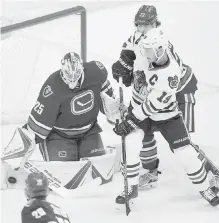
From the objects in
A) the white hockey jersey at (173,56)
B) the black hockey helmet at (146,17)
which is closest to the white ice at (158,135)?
the white hockey jersey at (173,56)

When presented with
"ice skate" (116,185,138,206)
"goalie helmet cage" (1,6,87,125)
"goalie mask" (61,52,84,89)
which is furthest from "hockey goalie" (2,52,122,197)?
"goalie helmet cage" (1,6,87,125)

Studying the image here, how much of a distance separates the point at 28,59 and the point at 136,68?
65.4 inches

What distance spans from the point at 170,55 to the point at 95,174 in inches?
27.2

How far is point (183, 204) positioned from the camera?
4020 mm

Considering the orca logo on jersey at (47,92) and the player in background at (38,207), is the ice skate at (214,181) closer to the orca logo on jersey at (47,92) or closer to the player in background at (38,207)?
the orca logo on jersey at (47,92)

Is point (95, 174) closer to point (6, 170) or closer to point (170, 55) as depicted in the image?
point (6, 170)

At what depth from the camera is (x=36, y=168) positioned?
409cm

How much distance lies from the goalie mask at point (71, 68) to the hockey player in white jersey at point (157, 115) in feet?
0.78

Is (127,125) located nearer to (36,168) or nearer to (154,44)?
(154,44)

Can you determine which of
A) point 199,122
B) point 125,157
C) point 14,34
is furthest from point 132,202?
point 14,34

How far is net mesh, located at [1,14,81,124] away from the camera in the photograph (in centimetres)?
516

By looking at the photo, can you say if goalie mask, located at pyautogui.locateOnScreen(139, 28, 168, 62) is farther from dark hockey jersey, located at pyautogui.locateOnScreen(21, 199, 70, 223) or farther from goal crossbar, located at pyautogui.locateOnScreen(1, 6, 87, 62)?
dark hockey jersey, located at pyautogui.locateOnScreen(21, 199, 70, 223)

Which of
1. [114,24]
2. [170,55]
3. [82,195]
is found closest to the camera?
[170,55]

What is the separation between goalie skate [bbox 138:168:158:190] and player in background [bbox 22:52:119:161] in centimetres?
21
